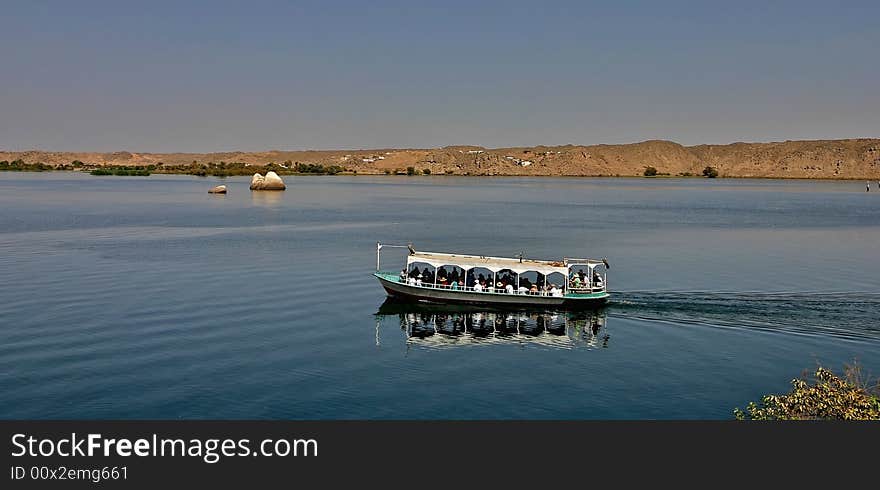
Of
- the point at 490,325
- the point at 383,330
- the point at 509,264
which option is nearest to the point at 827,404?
the point at 490,325

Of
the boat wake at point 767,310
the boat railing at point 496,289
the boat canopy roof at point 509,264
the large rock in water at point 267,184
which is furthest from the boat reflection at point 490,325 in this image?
the large rock in water at point 267,184

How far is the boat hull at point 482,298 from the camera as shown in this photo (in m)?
50.3

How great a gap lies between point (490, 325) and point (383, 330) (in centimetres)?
635

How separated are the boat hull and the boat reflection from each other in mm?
436

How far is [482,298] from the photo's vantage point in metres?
51.0

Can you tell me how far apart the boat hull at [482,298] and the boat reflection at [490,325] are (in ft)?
1.43

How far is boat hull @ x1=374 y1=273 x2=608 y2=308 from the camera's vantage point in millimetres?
50344

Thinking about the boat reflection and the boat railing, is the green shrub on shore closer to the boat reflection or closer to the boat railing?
the boat reflection

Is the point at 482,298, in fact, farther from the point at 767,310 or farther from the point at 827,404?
the point at 827,404

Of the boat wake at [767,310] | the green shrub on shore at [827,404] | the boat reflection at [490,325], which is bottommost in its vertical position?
the boat reflection at [490,325]

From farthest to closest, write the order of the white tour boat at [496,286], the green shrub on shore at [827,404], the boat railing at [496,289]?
1. the boat railing at [496,289]
2. the white tour boat at [496,286]
3. the green shrub on shore at [827,404]

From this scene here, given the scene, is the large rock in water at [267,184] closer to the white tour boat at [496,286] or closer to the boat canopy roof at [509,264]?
the white tour boat at [496,286]

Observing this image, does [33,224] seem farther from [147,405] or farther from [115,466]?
[115,466]

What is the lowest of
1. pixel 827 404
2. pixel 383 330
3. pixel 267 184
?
pixel 383 330
